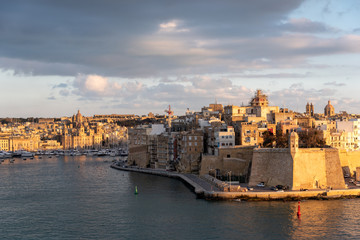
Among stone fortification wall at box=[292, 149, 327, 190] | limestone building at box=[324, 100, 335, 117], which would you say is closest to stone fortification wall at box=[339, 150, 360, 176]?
stone fortification wall at box=[292, 149, 327, 190]

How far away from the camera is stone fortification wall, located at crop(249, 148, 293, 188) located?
3494 centimetres

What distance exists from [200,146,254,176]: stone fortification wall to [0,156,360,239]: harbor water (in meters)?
4.58

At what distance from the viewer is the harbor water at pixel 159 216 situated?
2516 centimetres

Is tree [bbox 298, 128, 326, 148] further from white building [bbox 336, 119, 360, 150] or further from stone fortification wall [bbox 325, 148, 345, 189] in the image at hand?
white building [bbox 336, 119, 360, 150]

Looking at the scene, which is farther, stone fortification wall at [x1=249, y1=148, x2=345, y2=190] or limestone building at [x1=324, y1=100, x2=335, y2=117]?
limestone building at [x1=324, y1=100, x2=335, y2=117]

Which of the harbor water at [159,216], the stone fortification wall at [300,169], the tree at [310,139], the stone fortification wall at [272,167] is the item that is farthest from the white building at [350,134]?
the harbor water at [159,216]

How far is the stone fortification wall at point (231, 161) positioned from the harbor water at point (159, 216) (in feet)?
15.0

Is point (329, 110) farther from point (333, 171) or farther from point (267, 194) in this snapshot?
point (267, 194)

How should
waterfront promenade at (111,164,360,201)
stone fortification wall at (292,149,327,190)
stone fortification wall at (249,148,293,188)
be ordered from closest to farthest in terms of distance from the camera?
1. waterfront promenade at (111,164,360,201)
2. stone fortification wall at (292,149,327,190)
3. stone fortification wall at (249,148,293,188)

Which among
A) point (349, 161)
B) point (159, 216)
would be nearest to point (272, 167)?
point (349, 161)

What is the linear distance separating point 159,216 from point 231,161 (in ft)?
45.6

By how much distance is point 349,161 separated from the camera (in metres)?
42.6

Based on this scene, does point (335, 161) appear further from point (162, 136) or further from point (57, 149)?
point (57, 149)

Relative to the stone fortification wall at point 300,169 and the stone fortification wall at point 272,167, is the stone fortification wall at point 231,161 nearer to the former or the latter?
the stone fortification wall at point 272,167
